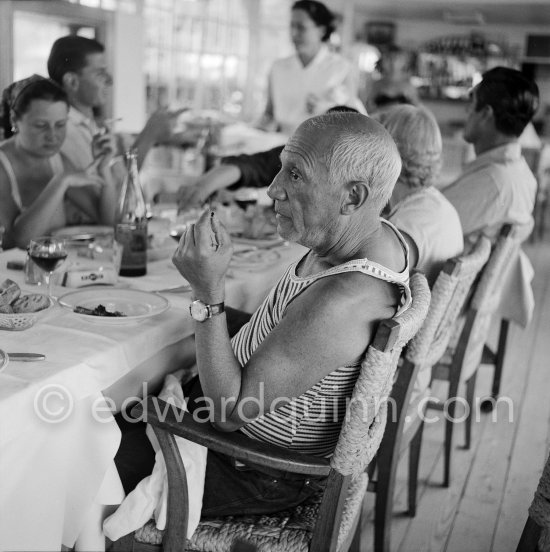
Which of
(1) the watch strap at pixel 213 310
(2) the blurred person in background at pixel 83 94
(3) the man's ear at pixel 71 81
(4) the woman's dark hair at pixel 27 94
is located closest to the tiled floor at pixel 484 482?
(1) the watch strap at pixel 213 310

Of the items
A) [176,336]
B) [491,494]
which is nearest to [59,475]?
[176,336]

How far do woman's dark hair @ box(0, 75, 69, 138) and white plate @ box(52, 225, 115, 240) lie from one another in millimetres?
498

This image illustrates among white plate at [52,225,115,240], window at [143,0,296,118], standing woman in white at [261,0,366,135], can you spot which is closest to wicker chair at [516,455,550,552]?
white plate at [52,225,115,240]

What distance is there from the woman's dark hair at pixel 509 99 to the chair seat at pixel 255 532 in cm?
195

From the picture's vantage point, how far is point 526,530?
129cm

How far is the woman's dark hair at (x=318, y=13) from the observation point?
462 centimetres

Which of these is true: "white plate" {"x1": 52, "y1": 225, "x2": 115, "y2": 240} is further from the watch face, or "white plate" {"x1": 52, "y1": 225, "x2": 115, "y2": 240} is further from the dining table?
the watch face

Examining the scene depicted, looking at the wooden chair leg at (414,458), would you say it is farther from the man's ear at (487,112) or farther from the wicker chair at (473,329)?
the man's ear at (487,112)

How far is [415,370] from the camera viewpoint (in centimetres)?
175

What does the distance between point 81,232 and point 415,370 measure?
4.37 ft

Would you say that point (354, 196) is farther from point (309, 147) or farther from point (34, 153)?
point (34, 153)

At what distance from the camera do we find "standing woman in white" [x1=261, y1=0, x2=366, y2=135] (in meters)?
4.84

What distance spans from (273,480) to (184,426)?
9.7 inches

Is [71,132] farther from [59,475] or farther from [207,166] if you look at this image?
[59,475]
